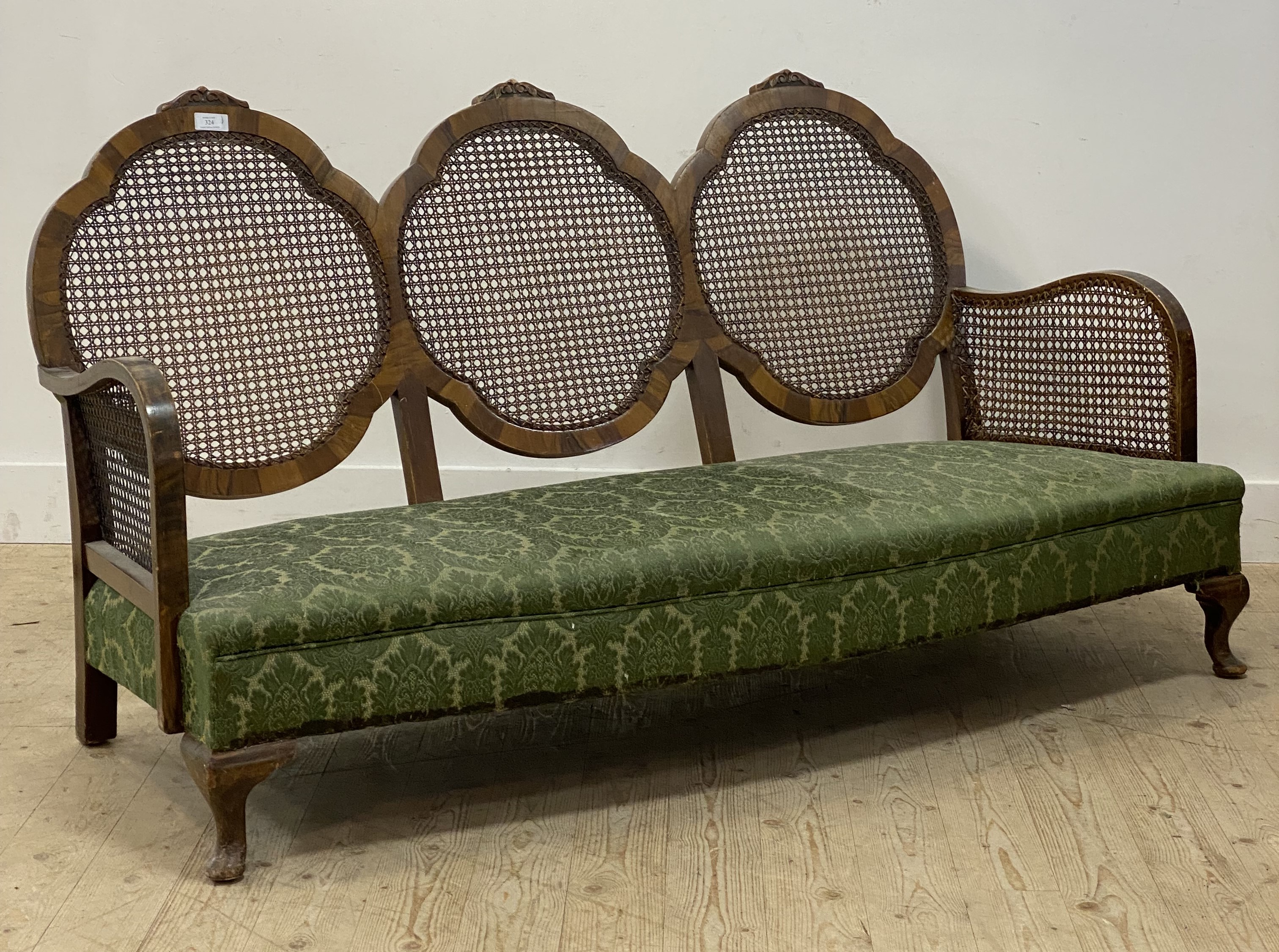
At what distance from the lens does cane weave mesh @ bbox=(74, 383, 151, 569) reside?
5.86 ft

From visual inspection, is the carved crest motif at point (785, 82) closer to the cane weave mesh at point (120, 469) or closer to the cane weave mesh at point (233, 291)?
the cane weave mesh at point (233, 291)

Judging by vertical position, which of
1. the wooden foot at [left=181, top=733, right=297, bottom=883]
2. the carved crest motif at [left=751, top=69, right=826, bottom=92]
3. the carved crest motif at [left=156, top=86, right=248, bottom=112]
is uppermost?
the carved crest motif at [left=751, top=69, right=826, bottom=92]

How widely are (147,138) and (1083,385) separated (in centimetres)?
179

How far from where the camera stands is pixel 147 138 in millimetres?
2234

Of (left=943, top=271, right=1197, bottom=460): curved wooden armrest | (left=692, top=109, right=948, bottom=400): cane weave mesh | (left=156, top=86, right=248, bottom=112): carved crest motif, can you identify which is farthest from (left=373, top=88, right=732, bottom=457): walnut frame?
(left=943, top=271, right=1197, bottom=460): curved wooden armrest

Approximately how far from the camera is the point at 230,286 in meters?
2.31

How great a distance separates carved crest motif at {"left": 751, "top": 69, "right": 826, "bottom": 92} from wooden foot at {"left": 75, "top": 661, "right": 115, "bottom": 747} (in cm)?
168

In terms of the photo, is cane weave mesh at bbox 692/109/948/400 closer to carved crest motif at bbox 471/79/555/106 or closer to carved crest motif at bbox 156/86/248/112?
carved crest motif at bbox 471/79/555/106

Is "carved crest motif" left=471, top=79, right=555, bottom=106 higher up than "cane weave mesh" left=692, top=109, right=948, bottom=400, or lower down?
higher up

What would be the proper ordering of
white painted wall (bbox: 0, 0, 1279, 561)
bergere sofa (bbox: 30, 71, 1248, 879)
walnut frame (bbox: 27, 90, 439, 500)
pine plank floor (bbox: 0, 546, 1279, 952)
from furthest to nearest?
white painted wall (bbox: 0, 0, 1279, 561) → walnut frame (bbox: 27, 90, 439, 500) → bergere sofa (bbox: 30, 71, 1248, 879) → pine plank floor (bbox: 0, 546, 1279, 952)

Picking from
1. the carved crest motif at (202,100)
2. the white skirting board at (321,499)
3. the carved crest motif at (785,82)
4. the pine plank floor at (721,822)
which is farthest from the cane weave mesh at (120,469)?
the carved crest motif at (785,82)

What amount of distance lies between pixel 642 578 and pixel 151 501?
652 millimetres

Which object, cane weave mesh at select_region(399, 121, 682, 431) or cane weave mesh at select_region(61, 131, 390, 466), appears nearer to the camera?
cane weave mesh at select_region(61, 131, 390, 466)

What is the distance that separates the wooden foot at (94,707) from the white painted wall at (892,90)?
151cm
